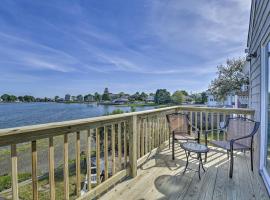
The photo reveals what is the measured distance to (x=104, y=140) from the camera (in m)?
2.30

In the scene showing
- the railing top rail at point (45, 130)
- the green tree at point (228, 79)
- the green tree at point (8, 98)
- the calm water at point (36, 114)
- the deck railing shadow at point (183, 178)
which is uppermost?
the green tree at point (228, 79)

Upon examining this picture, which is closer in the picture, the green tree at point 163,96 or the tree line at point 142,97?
the tree line at point 142,97

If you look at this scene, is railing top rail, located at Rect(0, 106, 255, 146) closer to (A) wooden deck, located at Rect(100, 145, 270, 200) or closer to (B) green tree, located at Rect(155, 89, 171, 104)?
(A) wooden deck, located at Rect(100, 145, 270, 200)

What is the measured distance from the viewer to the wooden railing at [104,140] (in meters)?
1.42

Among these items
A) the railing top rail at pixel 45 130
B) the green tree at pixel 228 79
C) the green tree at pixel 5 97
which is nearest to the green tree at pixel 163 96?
the green tree at pixel 228 79

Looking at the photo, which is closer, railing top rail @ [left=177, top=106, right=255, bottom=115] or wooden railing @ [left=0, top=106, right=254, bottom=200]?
wooden railing @ [left=0, top=106, right=254, bottom=200]

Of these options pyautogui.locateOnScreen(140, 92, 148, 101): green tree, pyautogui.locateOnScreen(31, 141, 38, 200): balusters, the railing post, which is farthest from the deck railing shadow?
pyautogui.locateOnScreen(140, 92, 148, 101): green tree

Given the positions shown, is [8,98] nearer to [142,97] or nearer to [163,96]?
[163,96]

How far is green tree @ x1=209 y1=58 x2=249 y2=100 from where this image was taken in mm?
14922

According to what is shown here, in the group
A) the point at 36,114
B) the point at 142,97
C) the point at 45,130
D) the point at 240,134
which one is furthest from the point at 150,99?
the point at 45,130

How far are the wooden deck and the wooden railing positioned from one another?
193 millimetres

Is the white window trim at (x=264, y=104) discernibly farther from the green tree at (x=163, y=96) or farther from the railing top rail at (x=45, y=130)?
the green tree at (x=163, y=96)

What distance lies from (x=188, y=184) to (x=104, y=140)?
1.38m

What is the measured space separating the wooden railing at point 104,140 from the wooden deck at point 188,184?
0.19m
